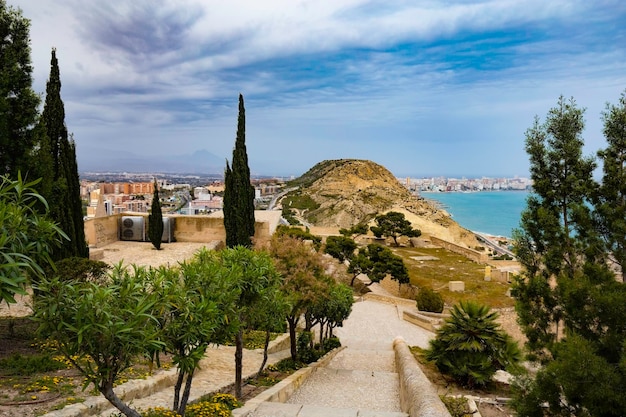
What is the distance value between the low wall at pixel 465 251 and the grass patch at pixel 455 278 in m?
0.71

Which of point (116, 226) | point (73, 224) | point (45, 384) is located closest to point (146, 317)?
point (45, 384)

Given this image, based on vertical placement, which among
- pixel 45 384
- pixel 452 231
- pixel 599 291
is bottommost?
pixel 452 231

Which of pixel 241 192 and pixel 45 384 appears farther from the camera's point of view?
pixel 241 192

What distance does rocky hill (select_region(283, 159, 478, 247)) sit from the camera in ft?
232

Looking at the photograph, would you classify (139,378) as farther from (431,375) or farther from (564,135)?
(564,135)

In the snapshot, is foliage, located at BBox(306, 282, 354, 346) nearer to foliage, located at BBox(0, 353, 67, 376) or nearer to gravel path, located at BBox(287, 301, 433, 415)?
Result: gravel path, located at BBox(287, 301, 433, 415)

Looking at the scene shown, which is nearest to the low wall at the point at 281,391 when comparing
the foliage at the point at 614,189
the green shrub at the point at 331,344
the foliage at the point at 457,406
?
the green shrub at the point at 331,344

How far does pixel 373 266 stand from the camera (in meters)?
28.8

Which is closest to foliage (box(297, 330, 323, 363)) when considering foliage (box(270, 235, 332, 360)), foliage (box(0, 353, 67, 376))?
foliage (box(270, 235, 332, 360))

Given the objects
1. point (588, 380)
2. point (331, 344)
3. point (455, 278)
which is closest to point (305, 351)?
point (331, 344)

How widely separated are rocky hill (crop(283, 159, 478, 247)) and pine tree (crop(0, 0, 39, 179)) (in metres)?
51.5

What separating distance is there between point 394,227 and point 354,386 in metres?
40.2

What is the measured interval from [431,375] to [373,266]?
55.7 feet

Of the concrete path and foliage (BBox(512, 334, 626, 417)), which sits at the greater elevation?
foliage (BBox(512, 334, 626, 417))
